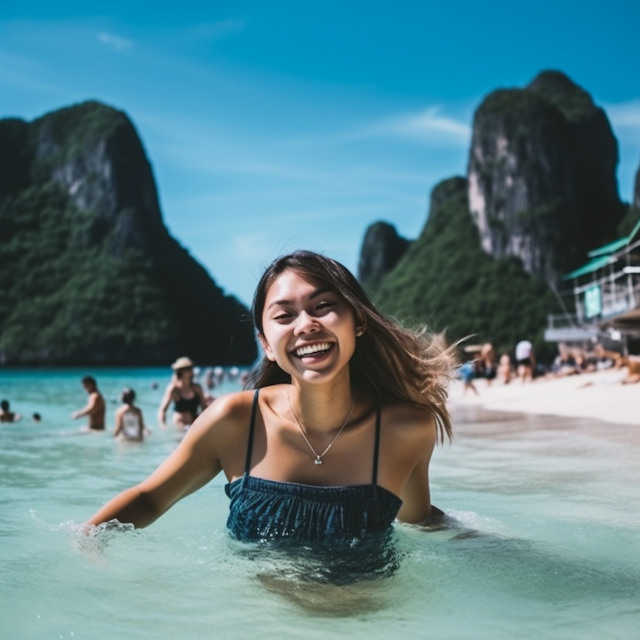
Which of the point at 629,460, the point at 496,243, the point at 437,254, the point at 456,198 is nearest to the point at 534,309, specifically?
the point at 496,243

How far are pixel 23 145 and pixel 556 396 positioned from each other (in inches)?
5602

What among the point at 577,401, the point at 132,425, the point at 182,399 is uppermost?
the point at 182,399

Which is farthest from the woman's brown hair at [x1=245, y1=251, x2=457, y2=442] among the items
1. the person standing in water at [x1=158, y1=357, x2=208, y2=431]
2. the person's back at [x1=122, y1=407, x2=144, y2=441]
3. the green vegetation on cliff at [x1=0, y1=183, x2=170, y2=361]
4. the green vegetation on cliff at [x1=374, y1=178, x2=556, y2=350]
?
the green vegetation on cliff at [x1=0, y1=183, x2=170, y2=361]

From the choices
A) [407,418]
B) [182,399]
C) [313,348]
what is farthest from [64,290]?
[313,348]

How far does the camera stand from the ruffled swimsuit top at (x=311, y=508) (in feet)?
8.71

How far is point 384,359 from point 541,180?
83803mm

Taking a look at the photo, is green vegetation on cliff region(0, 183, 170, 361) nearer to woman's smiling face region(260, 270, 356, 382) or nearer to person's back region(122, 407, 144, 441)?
person's back region(122, 407, 144, 441)

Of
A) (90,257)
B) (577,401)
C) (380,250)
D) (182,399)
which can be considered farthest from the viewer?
(380,250)

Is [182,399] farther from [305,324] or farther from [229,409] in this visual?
[305,324]

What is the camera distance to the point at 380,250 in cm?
12875

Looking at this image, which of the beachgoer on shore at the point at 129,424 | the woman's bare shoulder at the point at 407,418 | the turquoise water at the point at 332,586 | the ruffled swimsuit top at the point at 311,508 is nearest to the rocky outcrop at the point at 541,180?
the beachgoer on shore at the point at 129,424

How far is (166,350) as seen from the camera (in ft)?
373

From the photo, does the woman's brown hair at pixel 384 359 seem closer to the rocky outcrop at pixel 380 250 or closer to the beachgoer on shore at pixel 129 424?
the beachgoer on shore at pixel 129 424

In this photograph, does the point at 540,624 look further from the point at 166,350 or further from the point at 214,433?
the point at 166,350
